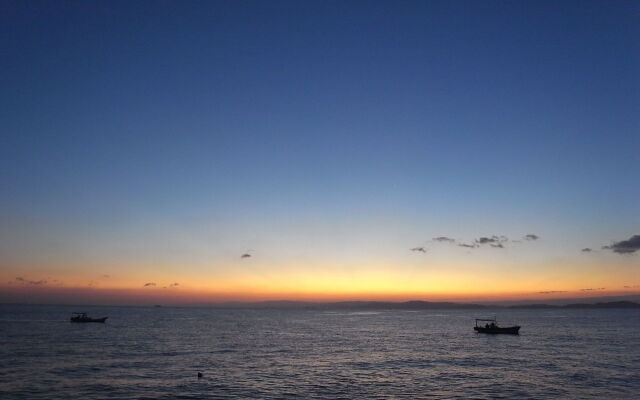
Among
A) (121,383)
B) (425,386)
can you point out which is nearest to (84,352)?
(121,383)

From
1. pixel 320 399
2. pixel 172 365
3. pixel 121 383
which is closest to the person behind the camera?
pixel 320 399

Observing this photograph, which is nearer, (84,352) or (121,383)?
(121,383)

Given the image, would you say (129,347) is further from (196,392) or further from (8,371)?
(196,392)

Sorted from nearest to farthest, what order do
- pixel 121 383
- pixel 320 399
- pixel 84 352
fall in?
pixel 320 399
pixel 121 383
pixel 84 352

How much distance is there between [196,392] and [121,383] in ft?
31.8

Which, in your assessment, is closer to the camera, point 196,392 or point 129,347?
point 196,392

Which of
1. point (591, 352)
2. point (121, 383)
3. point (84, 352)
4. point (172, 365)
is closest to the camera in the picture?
point (121, 383)

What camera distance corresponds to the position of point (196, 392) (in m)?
46.4

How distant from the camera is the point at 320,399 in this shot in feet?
146

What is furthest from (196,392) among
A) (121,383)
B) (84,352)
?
(84,352)

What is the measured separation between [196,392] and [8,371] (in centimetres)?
2671

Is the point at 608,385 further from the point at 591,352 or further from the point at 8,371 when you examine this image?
the point at 8,371

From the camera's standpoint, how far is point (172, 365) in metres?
62.9

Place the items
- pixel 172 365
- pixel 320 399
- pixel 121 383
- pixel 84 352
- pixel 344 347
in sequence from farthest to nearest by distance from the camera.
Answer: pixel 344 347
pixel 84 352
pixel 172 365
pixel 121 383
pixel 320 399
